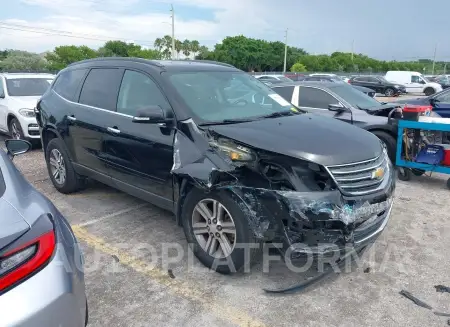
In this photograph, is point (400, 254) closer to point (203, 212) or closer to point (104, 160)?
point (203, 212)

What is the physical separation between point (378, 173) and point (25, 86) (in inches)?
355

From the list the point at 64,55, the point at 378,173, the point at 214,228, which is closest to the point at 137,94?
the point at 214,228

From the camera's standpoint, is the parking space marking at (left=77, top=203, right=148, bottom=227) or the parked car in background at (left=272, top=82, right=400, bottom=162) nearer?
the parking space marking at (left=77, top=203, right=148, bottom=227)

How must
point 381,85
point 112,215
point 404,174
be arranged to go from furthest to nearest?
point 381,85
point 404,174
point 112,215

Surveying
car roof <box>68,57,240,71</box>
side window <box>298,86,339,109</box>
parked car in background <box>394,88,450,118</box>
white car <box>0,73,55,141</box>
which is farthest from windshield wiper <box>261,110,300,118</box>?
white car <box>0,73,55,141</box>

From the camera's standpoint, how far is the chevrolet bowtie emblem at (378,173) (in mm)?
3303

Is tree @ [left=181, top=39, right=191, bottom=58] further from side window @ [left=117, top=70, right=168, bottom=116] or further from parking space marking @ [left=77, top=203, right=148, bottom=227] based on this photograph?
side window @ [left=117, top=70, right=168, bottom=116]

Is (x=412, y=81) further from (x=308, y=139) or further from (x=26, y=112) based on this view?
(x=308, y=139)

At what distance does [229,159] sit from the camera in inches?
127

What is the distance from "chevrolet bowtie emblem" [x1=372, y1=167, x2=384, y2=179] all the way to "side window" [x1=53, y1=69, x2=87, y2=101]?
3.73m

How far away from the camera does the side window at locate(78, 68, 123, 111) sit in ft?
14.6

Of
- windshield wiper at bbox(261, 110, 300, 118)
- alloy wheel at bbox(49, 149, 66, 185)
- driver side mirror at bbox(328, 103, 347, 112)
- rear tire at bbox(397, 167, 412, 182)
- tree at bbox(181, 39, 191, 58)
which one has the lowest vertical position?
rear tire at bbox(397, 167, 412, 182)

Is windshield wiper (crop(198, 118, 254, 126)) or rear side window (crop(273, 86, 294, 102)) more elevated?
rear side window (crop(273, 86, 294, 102))

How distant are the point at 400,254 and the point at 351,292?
3.16ft
